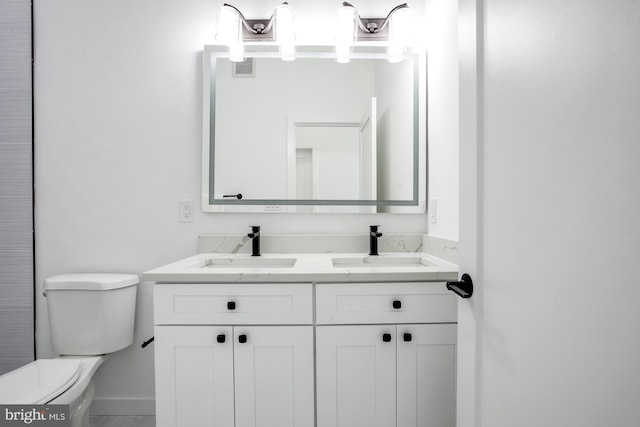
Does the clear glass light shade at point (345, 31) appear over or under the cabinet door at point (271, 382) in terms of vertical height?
over

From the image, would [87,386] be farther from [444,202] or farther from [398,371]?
[444,202]

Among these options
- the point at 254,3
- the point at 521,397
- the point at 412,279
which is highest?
the point at 254,3

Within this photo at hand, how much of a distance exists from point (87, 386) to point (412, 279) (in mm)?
1533

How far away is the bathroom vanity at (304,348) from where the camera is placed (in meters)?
1.11

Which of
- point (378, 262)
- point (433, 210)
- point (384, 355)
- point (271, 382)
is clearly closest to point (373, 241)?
point (378, 262)

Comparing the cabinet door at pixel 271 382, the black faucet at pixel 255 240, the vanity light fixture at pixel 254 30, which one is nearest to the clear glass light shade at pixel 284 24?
the vanity light fixture at pixel 254 30

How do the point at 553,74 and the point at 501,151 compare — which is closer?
the point at 553,74

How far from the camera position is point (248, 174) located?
5.32 feet

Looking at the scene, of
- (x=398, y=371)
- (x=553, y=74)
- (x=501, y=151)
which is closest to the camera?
(x=553, y=74)

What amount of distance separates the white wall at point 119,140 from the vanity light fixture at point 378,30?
0.70 feet

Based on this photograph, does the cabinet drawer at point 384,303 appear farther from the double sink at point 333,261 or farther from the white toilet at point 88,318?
the white toilet at point 88,318

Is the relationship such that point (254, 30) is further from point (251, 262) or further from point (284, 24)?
point (251, 262)

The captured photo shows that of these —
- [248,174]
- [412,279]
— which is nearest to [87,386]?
[248,174]

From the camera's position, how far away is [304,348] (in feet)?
3.67
